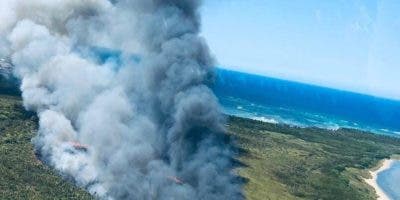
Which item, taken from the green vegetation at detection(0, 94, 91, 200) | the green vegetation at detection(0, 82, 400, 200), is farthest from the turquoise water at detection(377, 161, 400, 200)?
the green vegetation at detection(0, 94, 91, 200)

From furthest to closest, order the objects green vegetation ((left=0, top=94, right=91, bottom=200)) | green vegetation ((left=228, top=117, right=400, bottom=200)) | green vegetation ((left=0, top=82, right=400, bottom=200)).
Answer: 1. green vegetation ((left=228, top=117, right=400, bottom=200))
2. green vegetation ((left=0, top=82, right=400, bottom=200))
3. green vegetation ((left=0, top=94, right=91, bottom=200))

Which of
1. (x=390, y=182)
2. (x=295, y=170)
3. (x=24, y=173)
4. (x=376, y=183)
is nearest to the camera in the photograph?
(x=24, y=173)

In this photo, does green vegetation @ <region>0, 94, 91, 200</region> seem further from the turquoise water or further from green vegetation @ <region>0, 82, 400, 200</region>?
the turquoise water

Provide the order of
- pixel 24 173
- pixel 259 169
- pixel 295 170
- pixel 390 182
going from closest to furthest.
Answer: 1. pixel 24 173
2. pixel 259 169
3. pixel 295 170
4. pixel 390 182

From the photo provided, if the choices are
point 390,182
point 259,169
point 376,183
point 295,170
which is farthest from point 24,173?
point 390,182

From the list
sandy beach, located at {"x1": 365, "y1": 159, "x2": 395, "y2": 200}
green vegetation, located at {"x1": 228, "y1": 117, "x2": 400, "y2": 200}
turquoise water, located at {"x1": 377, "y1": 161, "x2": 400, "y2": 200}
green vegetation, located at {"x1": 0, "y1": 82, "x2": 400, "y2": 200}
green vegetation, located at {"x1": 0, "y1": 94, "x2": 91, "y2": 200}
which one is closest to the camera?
green vegetation, located at {"x1": 0, "y1": 94, "x2": 91, "y2": 200}

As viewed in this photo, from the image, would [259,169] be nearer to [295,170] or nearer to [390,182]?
[295,170]

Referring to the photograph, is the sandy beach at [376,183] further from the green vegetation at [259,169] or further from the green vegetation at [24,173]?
the green vegetation at [24,173]
